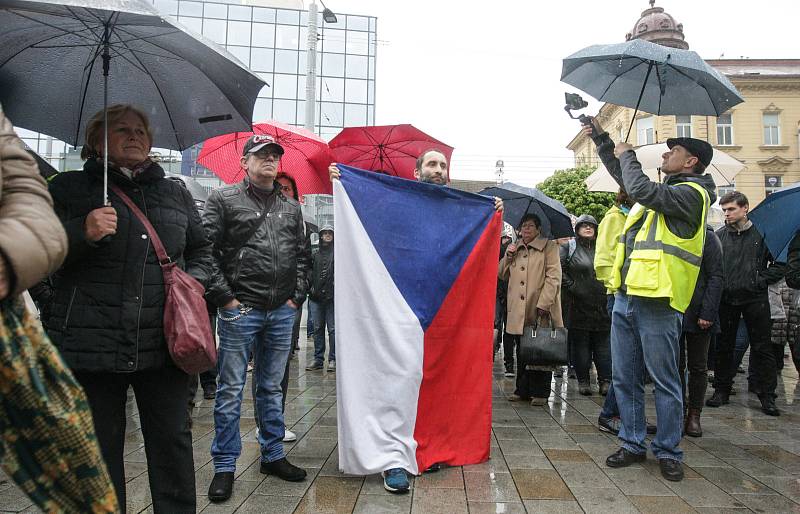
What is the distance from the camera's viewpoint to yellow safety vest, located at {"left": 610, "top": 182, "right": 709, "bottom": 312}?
3.90 metres

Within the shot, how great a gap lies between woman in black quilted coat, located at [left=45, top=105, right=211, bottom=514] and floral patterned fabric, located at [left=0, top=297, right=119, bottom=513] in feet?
3.64

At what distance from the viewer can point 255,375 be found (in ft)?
13.0

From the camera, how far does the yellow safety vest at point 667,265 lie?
390 cm

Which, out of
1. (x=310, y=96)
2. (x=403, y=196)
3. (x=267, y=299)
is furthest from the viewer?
(x=310, y=96)

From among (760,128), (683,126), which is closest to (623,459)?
(683,126)

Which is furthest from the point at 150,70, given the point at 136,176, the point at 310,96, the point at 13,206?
the point at 310,96

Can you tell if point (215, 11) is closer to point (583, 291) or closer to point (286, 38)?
point (286, 38)

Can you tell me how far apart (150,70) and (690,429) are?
4881mm

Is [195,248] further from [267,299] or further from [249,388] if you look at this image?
[249,388]

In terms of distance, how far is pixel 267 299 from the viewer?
12.1ft

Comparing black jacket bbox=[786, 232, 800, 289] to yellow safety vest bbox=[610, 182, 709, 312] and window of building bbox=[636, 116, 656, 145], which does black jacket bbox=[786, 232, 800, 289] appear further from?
window of building bbox=[636, 116, 656, 145]

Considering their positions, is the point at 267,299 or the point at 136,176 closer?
the point at 136,176

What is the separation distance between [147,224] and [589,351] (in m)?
5.85

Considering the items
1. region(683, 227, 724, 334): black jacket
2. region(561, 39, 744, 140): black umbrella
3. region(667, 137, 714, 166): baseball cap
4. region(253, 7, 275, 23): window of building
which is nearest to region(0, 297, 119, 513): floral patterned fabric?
region(561, 39, 744, 140): black umbrella
